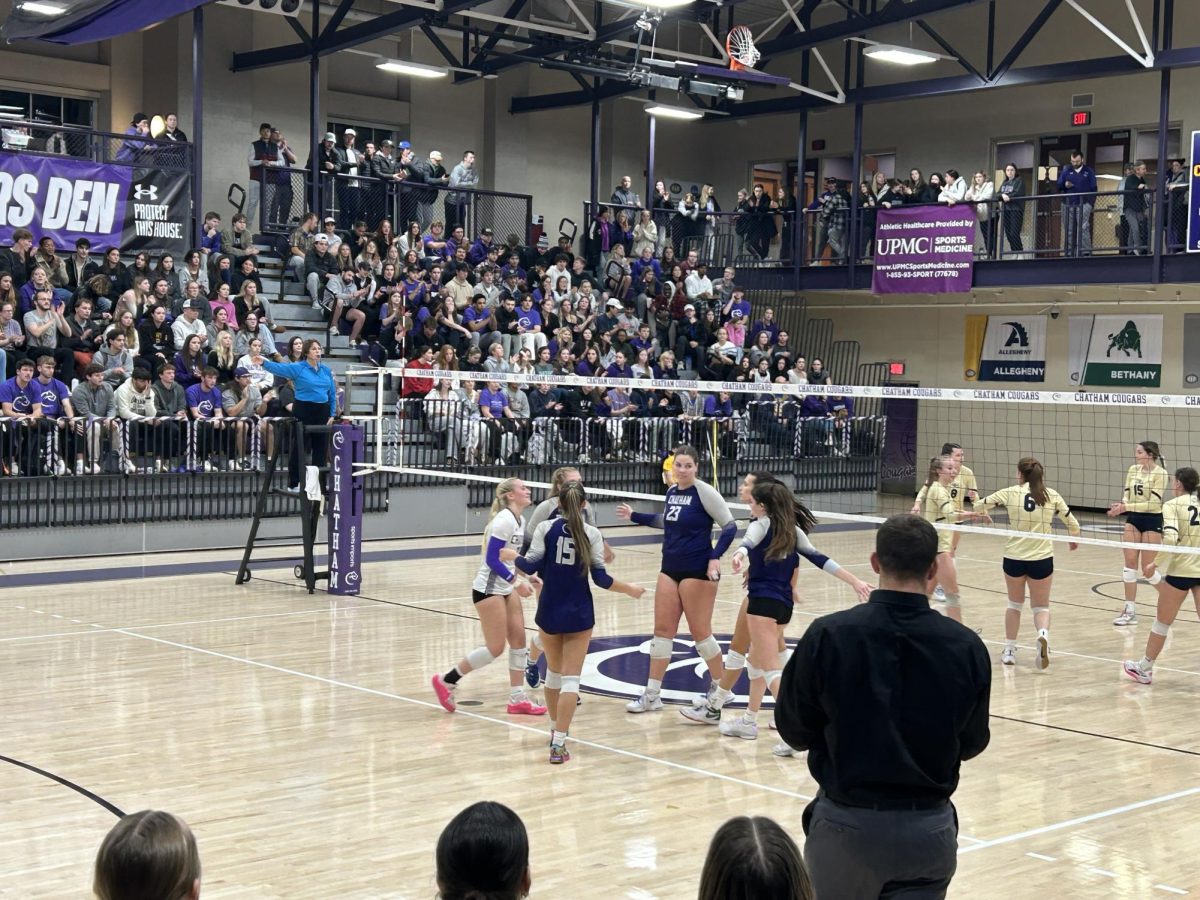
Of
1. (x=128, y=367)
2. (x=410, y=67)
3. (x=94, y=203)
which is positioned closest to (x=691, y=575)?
(x=128, y=367)

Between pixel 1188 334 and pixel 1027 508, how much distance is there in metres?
15.0

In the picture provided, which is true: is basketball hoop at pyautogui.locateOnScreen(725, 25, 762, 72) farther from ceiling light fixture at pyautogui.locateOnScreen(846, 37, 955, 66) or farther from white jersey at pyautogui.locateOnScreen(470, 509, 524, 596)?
white jersey at pyautogui.locateOnScreen(470, 509, 524, 596)

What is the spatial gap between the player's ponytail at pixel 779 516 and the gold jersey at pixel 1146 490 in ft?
19.7

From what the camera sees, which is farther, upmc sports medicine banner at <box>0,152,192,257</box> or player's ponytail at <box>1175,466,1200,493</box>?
upmc sports medicine banner at <box>0,152,192,257</box>

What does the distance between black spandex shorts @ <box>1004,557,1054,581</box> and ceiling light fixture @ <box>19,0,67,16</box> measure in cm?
1524

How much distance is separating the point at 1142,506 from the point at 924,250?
1250 centimetres

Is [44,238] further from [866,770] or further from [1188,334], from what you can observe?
[1188,334]

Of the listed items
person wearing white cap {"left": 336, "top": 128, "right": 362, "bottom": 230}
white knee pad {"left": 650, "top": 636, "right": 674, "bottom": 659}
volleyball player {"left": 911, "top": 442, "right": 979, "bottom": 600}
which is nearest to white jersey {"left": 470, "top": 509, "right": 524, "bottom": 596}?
white knee pad {"left": 650, "top": 636, "right": 674, "bottom": 659}

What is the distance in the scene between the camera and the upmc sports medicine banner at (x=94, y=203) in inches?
754

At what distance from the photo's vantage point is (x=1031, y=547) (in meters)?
11.5

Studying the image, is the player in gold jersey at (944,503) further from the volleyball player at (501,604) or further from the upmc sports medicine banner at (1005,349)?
the upmc sports medicine banner at (1005,349)

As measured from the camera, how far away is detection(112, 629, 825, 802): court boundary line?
8.23 metres

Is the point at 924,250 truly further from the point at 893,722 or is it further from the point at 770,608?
the point at 893,722


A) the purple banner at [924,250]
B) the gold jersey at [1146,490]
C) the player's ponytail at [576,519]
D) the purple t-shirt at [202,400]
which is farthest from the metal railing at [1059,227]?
the player's ponytail at [576,519]
